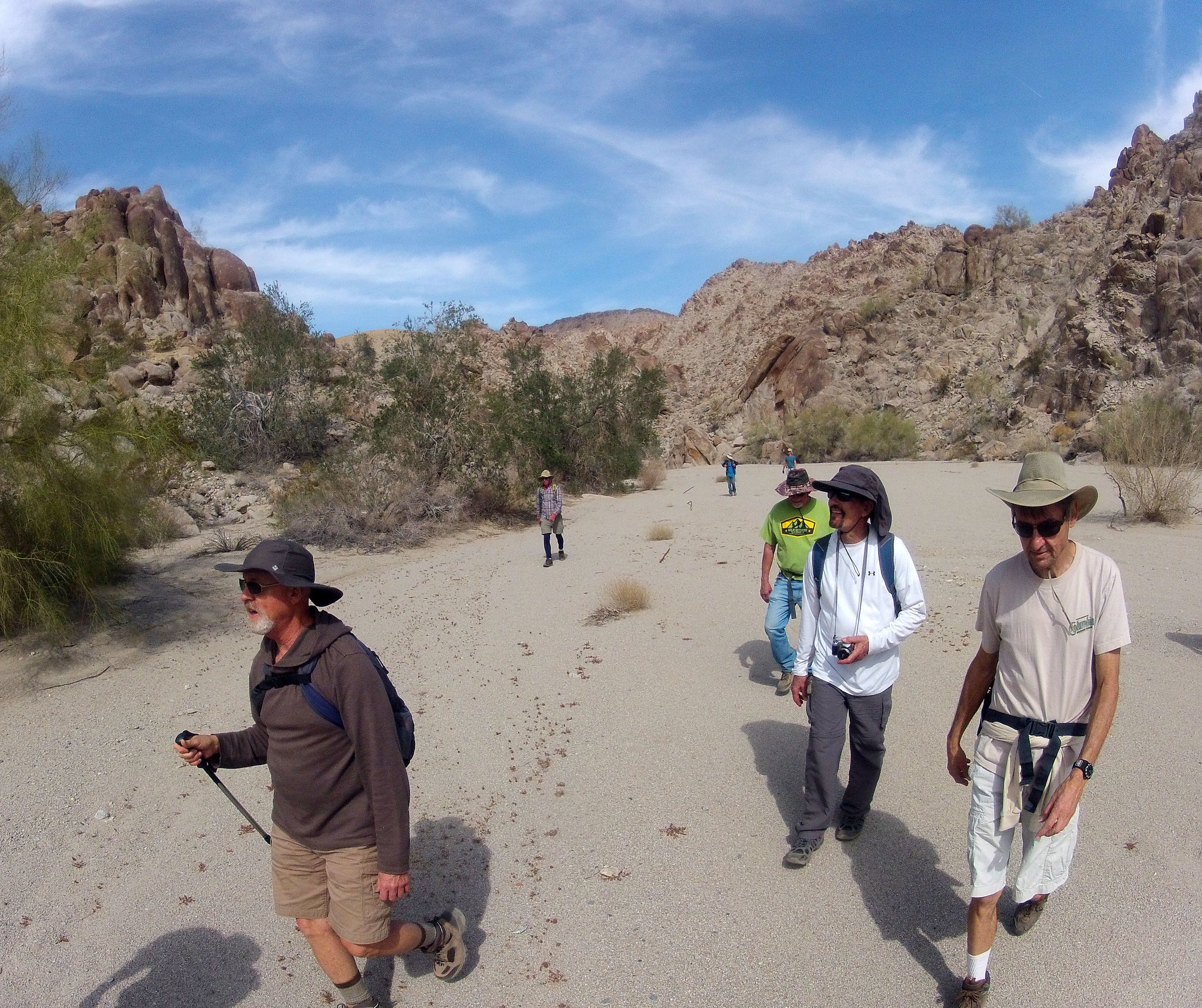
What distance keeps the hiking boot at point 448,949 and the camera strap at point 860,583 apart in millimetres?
2033

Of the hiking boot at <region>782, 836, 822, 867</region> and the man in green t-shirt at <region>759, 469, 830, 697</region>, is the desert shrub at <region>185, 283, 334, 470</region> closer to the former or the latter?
the man in green t-shirt at <region>759, 469, 830, 697</region>

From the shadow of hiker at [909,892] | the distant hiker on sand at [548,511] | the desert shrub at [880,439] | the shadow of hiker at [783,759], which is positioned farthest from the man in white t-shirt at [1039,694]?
the desert shrub at [880,439]

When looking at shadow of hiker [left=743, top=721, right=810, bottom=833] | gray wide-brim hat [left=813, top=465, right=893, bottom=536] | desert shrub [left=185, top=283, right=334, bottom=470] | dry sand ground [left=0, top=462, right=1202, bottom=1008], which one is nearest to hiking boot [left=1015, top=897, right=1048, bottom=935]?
dry sand ground [left=0, top=462, right=1202, bottom=1008]

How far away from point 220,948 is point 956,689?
5218 millimetres

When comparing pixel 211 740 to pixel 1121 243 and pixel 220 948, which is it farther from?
pixel 1121 243

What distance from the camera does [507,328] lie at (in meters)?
77.9

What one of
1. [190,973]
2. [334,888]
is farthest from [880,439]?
[334,888]

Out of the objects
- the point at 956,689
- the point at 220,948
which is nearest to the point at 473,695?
the point at 220,948

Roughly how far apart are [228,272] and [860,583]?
2389 inches

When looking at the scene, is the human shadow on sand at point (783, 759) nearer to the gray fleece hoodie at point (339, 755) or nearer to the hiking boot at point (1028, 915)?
the hiking boot at point (1028, 915)

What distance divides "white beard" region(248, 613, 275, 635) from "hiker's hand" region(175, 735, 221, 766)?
0.50 m

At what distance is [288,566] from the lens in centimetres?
262

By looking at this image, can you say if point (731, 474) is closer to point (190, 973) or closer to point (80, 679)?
point (80, 679)

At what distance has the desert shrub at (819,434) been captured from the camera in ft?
142
